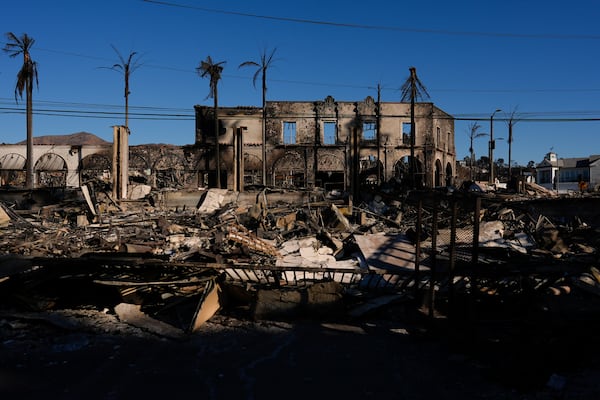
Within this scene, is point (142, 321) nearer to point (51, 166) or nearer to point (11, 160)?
point (51, 166)

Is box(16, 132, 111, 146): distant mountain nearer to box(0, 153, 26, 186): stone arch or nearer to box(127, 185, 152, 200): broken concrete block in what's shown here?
box(0, 153, 26, 186): stone arch

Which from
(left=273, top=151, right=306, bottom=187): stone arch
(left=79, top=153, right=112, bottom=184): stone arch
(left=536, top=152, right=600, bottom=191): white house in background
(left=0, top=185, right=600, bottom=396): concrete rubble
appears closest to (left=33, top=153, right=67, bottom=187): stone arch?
(left=79, top=153, right=112, bottom=184): stone arch

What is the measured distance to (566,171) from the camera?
2125 inches

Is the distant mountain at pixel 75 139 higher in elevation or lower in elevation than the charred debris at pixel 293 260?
higher

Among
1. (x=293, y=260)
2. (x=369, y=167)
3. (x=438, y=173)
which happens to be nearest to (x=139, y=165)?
(x=369, y=167)

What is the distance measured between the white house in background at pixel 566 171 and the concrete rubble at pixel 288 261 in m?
42.9

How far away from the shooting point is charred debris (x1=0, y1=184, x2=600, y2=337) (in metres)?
5.62

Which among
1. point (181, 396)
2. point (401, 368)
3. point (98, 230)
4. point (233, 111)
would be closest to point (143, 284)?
point (181, 396)

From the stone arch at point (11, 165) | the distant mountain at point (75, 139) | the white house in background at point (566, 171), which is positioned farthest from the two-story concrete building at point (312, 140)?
the distant mountain at point (75, 139)

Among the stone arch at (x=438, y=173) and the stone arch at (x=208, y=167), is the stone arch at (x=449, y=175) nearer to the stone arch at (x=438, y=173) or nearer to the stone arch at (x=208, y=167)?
the stone arch at (x=438, y=173)

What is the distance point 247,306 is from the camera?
6129 millimetres

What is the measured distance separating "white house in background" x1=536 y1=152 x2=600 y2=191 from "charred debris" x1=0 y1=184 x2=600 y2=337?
1689 inches

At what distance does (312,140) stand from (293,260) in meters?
24.7

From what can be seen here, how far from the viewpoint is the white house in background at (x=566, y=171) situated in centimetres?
5050
